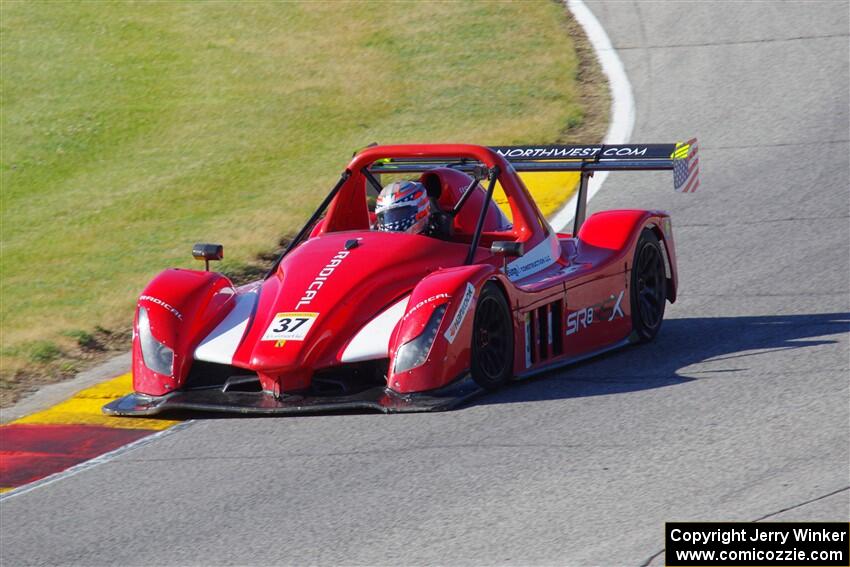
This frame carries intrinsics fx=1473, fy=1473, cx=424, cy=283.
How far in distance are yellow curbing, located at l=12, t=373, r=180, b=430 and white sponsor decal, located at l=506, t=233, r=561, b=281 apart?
85.0 inches

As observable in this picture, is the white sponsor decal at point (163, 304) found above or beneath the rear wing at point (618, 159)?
beneath

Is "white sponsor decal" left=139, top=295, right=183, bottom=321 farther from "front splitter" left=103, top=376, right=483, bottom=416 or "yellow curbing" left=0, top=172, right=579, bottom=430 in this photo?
"yellow curbing" left=0, top=172, right=579, bottom=430

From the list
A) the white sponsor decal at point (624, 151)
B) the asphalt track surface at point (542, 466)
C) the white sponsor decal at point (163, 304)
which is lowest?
the asphalt track surface at point (542, 466)

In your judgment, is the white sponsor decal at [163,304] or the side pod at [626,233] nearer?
the white sponsor decal at [163,304]

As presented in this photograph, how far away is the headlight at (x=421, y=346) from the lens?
24.7 feet

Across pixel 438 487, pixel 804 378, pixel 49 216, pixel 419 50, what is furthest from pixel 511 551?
pixel 419 50

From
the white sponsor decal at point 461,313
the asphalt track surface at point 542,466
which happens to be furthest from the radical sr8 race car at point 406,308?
the asphalt track surface at point 542,466

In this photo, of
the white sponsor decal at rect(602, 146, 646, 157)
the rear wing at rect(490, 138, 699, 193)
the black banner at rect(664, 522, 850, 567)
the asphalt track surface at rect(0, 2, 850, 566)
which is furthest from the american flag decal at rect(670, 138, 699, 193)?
the black banner at rect(664, 522, 850, 567)

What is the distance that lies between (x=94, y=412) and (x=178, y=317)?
→ 1.17 meters

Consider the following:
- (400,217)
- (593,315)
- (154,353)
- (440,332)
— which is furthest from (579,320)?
(154,353)

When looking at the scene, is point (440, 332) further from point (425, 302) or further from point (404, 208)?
point (404, 208)

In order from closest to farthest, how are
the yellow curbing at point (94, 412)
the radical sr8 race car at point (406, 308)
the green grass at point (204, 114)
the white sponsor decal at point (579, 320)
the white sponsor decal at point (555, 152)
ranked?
the radical sr8 race car at point (406, 308), the yellow curbing at point (94, 412), the white sponsor decal at point (579, 320), the white sponsor decal at point (555, 152), the green grass at point (204, 114)

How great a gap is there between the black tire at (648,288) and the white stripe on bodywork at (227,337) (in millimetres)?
2450

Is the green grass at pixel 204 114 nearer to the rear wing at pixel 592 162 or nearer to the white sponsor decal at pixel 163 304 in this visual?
the white sponsor decal at pixel 163 304
